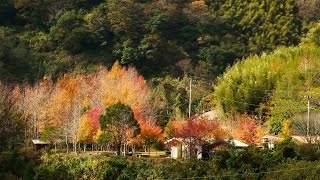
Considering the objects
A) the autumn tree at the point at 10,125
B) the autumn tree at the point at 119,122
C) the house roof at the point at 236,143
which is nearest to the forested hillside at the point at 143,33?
the autumn tree at the point at 10,125

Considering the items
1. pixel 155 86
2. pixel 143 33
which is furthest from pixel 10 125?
pixel 143 33

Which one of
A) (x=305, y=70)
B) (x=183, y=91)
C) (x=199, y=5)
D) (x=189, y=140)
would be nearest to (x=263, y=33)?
(x=199, y=5)

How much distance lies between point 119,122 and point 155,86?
22855 mm

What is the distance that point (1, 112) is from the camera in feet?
107

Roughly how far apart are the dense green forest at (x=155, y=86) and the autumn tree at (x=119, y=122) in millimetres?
75

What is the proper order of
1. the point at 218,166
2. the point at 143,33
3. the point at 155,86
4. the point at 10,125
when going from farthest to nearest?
the point at 143,33 < the point at 155,86 < the point at 10,125 < the point at 218,166

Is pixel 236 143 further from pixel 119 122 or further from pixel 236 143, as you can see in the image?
pixel 119 122

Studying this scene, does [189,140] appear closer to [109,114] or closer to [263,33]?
[109,114]

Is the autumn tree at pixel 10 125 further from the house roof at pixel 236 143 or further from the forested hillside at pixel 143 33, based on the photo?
the forested hillside at pixel 143 33

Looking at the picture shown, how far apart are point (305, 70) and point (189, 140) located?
42.8 ft

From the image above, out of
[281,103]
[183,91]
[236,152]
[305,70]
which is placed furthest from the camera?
[183,91]

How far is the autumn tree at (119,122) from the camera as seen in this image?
3037 centimetres

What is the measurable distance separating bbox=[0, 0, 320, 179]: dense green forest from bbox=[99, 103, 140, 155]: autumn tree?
75mm

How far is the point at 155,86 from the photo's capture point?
53250mm
